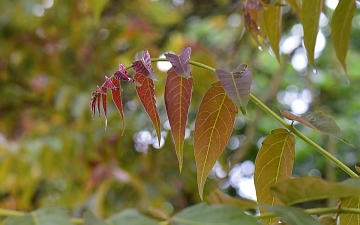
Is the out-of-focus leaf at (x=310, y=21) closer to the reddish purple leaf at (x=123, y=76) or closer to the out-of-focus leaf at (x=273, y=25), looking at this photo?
the out-of-focus leaf at (x=273, y=25)

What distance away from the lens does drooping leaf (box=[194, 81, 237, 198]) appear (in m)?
0.43

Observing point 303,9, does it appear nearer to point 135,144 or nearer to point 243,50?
point 135,144

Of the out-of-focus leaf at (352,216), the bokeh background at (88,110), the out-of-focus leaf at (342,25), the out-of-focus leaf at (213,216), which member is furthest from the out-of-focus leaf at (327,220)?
the bokeh background at (88,110)

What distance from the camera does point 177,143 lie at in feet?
1.44

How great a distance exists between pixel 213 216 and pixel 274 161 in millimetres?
121

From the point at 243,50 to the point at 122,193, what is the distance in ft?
4.46

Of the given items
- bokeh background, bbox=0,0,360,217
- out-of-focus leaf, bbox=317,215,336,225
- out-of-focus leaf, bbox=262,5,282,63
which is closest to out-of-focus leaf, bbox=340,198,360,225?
out-of-focus leaf, bbox=317,215,336,225

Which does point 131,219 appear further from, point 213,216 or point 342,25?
point 342,25

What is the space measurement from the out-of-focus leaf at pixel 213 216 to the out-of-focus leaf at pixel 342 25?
0.94 feet

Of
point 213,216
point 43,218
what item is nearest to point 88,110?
point 43,218

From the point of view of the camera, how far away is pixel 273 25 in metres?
0.60

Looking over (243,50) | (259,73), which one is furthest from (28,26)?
(259,73)

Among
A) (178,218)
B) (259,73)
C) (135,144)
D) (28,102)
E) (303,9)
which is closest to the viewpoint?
(178,218)

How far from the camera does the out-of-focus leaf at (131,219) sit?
14.9 inches
